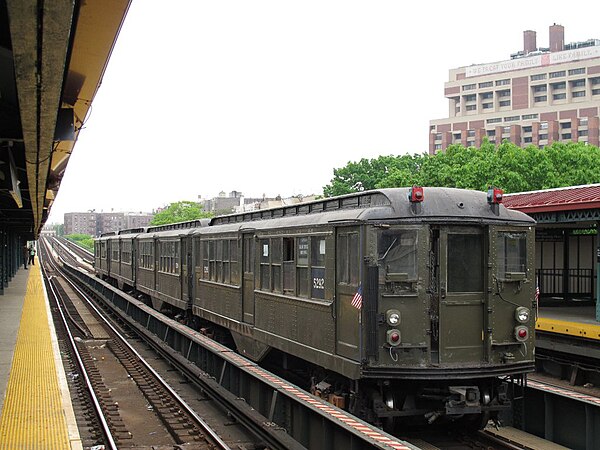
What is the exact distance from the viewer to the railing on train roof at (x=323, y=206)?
910cm

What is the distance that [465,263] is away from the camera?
851 centimetres

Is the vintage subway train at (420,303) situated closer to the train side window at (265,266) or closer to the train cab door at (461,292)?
the train cab door at (461,292)

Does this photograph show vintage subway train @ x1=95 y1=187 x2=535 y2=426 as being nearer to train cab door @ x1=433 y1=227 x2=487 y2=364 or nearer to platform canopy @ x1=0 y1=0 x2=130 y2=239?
train cab door @ x1=433 y1=227 x2=487 y2=364

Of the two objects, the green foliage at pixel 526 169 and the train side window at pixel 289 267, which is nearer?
the train side window at pixel 289 267

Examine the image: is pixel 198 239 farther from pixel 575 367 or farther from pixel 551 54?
pixel 551 54

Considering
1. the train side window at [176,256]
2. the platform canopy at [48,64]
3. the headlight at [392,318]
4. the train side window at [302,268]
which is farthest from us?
the train side window at [176,256]

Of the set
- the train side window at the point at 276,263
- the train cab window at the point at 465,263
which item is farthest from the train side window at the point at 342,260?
the train side window at the point at 276,263

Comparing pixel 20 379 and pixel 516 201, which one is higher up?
pixel 516 201

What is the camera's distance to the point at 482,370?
8.32 m

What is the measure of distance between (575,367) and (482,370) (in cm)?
658

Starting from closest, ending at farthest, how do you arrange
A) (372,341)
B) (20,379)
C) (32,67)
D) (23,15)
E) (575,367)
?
1. (23,15)
2. (32,67)
3. (372,341)
4. (20,379)
5. (575,367)

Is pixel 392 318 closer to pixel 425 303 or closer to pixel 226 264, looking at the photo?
pixel 425 303

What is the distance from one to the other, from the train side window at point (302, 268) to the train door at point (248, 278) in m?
2.23

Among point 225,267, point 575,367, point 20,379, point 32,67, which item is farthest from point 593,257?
point 32,67
